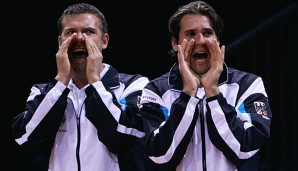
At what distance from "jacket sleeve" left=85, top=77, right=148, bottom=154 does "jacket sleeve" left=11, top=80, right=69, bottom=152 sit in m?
0.12

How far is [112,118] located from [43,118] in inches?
11.6

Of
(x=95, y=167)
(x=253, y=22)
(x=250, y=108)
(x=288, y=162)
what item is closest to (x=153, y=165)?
(x=95, y=167)

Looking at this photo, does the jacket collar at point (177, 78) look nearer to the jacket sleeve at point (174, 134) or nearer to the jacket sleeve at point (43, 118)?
the jacket sleeve at point (174, 134)

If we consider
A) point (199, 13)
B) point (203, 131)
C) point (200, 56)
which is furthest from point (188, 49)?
point (203, 131)

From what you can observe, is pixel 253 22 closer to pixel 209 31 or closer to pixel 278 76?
pixel 278 76

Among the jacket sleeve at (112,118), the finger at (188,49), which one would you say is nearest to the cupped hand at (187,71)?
the finger at (188,49)

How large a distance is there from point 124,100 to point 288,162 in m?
0.97

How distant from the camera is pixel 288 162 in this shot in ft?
10.5

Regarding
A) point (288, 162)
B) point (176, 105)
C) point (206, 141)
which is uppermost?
point (176, 105)

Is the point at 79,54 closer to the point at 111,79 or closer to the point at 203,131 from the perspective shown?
the point at 111,79

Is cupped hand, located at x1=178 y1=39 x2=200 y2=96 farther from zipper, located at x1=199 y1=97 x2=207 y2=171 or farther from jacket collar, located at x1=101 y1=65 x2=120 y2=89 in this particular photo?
jacket collar, located at x1=101 y1=65 x2=120 y2=89

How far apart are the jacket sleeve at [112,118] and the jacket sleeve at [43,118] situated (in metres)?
0.12

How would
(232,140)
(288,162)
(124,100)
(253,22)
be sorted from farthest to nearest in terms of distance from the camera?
1. (253,22)
2. (288,162)
3. (124,100)
4. (232,140)

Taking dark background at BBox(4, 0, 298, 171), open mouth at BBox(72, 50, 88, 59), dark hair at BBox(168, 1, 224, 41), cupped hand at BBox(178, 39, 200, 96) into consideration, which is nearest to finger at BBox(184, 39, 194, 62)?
cupped hand at BBox(178, 39, 200, 96)
